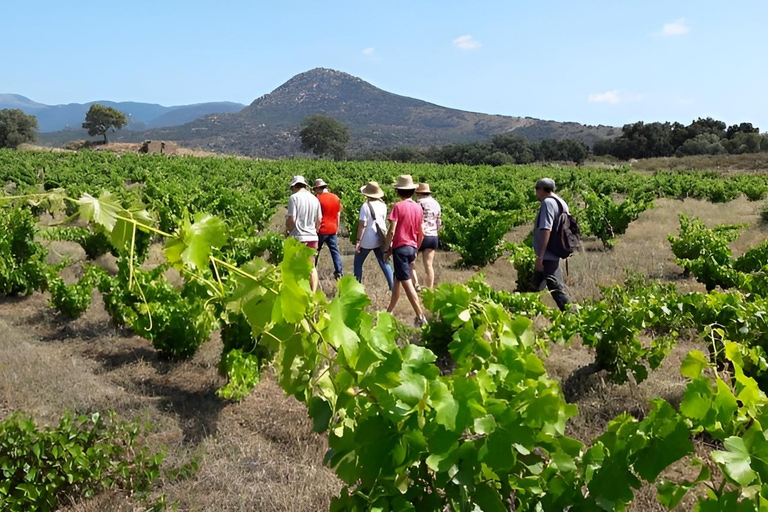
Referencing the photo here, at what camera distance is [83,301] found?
6734mm

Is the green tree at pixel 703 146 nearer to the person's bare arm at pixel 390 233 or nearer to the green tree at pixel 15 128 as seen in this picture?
the person's bare arm at pixel 390 233

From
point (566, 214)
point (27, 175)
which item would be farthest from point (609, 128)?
point (566, 214)

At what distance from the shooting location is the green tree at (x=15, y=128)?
77.1 metres

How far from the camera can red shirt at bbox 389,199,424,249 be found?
6562mm

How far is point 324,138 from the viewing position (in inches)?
3981

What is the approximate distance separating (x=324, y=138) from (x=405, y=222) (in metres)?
97.0

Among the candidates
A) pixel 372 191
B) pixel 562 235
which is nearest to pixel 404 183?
pixel 372 191

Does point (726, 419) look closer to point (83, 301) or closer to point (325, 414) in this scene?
point (325, 414)

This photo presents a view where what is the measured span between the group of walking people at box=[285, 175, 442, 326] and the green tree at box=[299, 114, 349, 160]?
94.7 meters

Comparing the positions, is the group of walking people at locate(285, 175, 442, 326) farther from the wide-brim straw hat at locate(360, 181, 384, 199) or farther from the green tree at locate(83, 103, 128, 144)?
the green tree at locate(83, 103, 128, 144)

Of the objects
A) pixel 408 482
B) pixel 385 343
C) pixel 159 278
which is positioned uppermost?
pixel 385 343

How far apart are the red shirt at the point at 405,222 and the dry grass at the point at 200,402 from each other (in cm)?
100

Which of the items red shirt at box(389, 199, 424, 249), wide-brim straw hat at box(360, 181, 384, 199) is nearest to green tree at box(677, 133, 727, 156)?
wide-brim straw hat at box(360, 181, 384, 199)

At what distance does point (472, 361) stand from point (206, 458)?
7.84 feet
